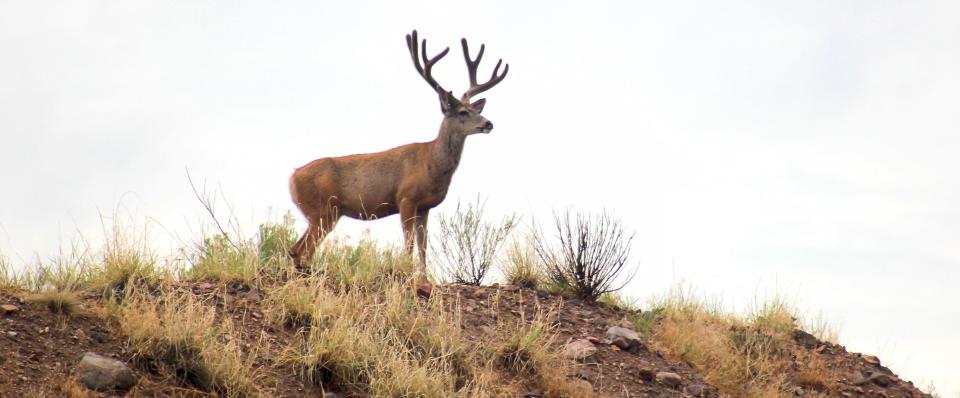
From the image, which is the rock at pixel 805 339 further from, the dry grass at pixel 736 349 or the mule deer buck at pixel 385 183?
the mule deer buck at pixel 385 183

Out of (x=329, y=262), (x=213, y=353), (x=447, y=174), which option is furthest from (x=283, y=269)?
(x=447, y=174)

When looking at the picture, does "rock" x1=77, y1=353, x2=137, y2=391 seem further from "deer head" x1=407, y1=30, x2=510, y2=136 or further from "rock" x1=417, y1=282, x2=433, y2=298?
"deer head" x1=407, y1=30, x2=510, y2=136

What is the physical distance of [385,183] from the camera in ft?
40.5

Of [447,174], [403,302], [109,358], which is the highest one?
[447,174]

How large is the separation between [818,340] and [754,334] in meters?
1.23

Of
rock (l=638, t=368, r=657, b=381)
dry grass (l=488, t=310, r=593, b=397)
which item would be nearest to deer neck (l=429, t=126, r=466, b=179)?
dry grass (l=488, t=310, r=593, b=397)

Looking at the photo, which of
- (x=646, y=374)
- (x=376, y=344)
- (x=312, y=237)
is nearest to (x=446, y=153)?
(x=312, y=237)

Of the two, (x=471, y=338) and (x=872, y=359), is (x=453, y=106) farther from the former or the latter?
(x=872, y=359)

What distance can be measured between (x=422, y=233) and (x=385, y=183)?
0.77m

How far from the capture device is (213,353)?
297 inches

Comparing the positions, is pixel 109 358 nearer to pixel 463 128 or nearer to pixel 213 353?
pixel 213 353

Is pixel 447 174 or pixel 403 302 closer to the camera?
pixel 403 302

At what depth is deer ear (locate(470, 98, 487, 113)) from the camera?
13062mm

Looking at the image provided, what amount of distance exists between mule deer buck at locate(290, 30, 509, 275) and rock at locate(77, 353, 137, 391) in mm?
4567
